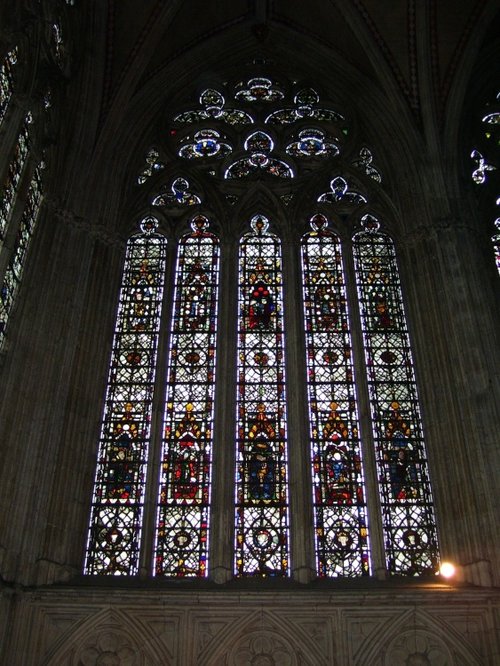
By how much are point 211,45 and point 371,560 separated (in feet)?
32.4

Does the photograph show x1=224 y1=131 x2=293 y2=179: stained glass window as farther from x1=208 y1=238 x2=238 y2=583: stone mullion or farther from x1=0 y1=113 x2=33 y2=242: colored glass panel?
x1=0 y1=113 x2=33 y2=242: colored glass panel

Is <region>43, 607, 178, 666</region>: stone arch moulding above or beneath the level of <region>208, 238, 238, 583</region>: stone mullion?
Result: beneath

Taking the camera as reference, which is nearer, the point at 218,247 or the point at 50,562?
the point at 50,562

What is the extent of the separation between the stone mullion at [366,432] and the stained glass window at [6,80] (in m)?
5.87

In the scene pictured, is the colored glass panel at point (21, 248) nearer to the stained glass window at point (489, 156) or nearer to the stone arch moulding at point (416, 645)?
the stone arch moulding at point (416, 645)

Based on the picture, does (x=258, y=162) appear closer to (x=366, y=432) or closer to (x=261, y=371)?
(x=261, y=371)

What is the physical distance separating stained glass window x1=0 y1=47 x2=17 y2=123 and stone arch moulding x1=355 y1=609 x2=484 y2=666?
7869 mm

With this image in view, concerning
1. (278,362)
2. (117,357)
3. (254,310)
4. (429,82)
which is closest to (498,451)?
(278,362)

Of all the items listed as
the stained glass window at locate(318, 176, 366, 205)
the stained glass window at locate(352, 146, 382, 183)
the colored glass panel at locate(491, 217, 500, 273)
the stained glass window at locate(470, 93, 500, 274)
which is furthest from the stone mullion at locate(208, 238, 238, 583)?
the stained glass window at locate(470, 93, 500, 274)

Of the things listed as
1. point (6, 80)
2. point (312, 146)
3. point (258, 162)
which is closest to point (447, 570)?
point (258, 162)

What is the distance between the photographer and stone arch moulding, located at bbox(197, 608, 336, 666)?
9805mm

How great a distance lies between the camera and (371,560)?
10953 millimetres

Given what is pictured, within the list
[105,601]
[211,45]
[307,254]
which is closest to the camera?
[105,601]

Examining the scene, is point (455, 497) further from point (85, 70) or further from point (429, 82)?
point (85, 70)
